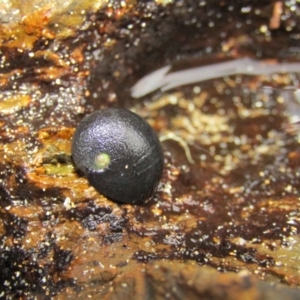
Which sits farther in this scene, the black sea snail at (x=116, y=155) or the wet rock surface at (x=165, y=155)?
the black sea snail at (x=116, y=155)

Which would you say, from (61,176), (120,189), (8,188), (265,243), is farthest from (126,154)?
(265,243)

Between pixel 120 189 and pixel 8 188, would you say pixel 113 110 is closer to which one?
pixel 120 189

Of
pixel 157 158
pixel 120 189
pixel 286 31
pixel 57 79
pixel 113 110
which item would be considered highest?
pixel 286 31

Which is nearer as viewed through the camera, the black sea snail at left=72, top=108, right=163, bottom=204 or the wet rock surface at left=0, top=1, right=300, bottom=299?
the wet rock surface at left=0, top=1, right=300, bottom=299
